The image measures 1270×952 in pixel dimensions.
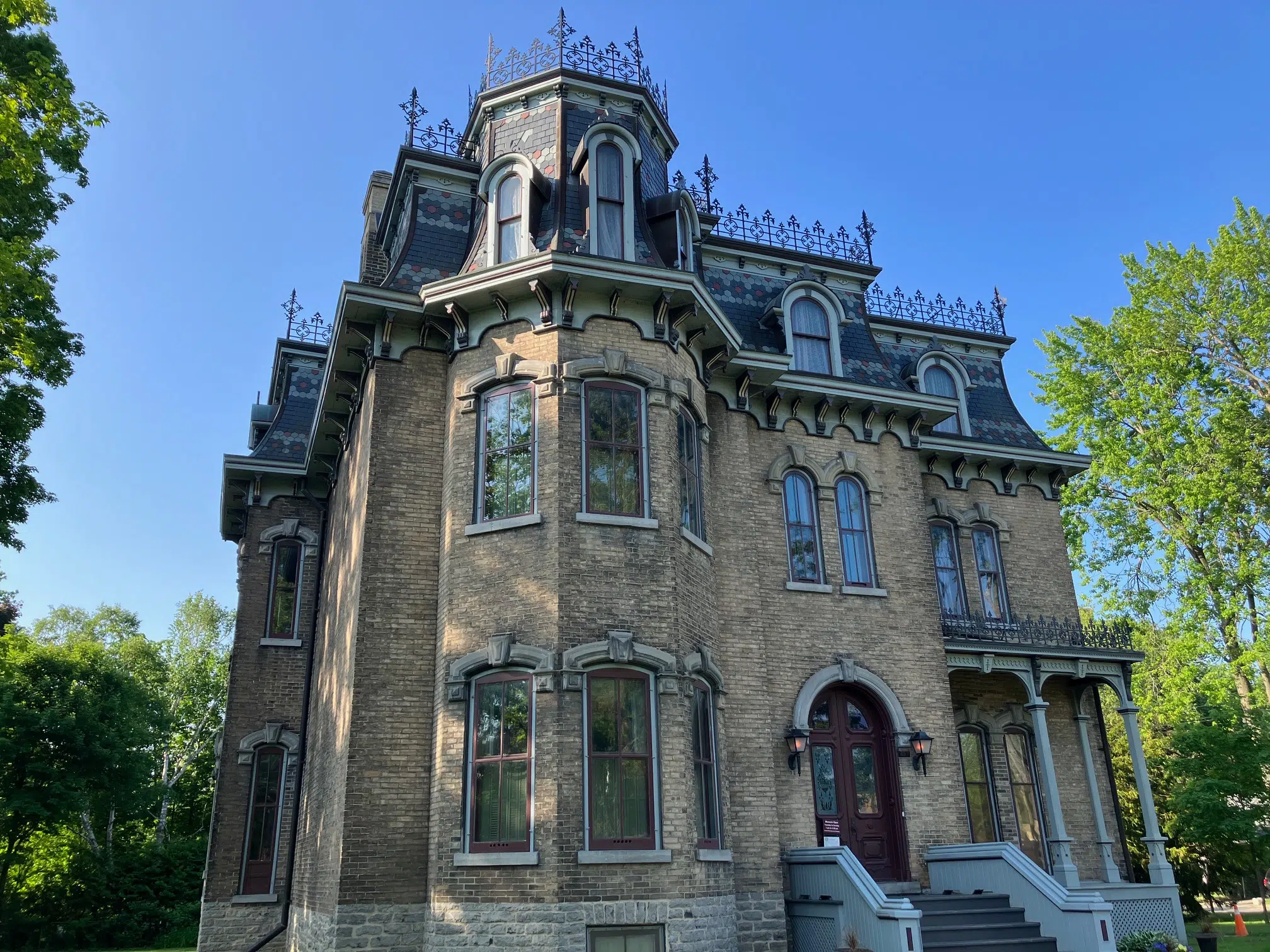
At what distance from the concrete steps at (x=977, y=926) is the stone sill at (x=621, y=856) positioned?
3889mm

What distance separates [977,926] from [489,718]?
708cm

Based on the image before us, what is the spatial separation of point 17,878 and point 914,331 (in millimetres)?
34299

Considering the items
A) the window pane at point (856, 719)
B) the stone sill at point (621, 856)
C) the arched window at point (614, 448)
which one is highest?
the arched window at point (614, 448)

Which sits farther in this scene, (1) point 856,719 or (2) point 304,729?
(2) point 304,729

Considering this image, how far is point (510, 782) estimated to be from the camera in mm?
11344

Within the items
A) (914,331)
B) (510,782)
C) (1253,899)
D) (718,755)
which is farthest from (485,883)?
(1253,899)

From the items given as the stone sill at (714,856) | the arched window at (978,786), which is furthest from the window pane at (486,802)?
the arched window at (978,786)

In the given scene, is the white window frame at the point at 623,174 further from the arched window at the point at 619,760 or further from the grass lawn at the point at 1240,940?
the grass lawn at the point at 1240,940

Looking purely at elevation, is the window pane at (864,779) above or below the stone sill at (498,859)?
above

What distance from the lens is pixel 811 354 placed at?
17531 millimetres

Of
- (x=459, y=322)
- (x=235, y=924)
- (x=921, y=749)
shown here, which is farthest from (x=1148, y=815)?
(x=235, y=924)

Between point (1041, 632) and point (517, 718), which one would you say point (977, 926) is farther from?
point (1041, 632)

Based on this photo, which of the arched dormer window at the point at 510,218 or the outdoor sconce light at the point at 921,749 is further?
the outdoor sconce light at the point at 921,749

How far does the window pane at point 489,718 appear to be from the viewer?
Result: 11.6 meters
